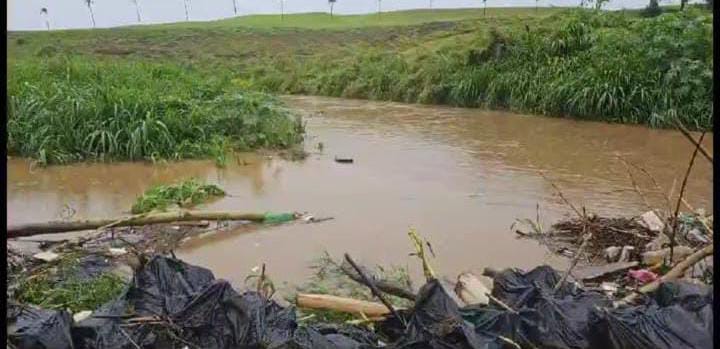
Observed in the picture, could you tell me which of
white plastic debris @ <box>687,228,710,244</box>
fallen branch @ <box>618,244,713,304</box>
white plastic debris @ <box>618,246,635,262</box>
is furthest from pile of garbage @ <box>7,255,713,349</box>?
white plastic debris @ <box>687,228,710,244</box>

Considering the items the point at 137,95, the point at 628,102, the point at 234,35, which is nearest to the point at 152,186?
the point at 137,95

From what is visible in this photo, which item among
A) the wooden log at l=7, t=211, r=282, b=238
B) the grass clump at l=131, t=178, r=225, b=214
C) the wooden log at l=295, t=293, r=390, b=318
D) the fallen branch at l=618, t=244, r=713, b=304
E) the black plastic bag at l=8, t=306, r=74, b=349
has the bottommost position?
the grass clump at l=131, t=178, r=225, b=214

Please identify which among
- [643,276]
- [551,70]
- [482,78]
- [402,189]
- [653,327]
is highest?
[653,327]

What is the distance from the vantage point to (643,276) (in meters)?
5.03

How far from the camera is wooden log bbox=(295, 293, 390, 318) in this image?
Result: 4.22m

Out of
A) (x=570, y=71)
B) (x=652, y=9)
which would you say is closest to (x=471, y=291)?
(x=570, y=71)

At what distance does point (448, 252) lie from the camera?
620 centimetres

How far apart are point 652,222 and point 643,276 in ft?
4.43

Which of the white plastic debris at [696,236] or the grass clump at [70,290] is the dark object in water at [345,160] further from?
the grass clump at [70,290]

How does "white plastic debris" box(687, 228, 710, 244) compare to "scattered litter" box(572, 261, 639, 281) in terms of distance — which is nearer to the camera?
"scattered litter" box(572, 261, 639, 281)

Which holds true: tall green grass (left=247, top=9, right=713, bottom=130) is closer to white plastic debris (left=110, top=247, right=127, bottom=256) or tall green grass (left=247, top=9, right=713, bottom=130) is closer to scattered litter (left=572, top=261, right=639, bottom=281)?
scattered litter (left=572, top=261, right=639, bottom=281)

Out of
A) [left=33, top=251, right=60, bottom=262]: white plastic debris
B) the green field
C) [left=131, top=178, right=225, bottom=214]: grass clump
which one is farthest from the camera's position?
the green field

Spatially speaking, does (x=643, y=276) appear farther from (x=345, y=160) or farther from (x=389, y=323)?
(x=345, y=160)

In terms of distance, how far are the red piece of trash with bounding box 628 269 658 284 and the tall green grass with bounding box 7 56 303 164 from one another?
6.47m
